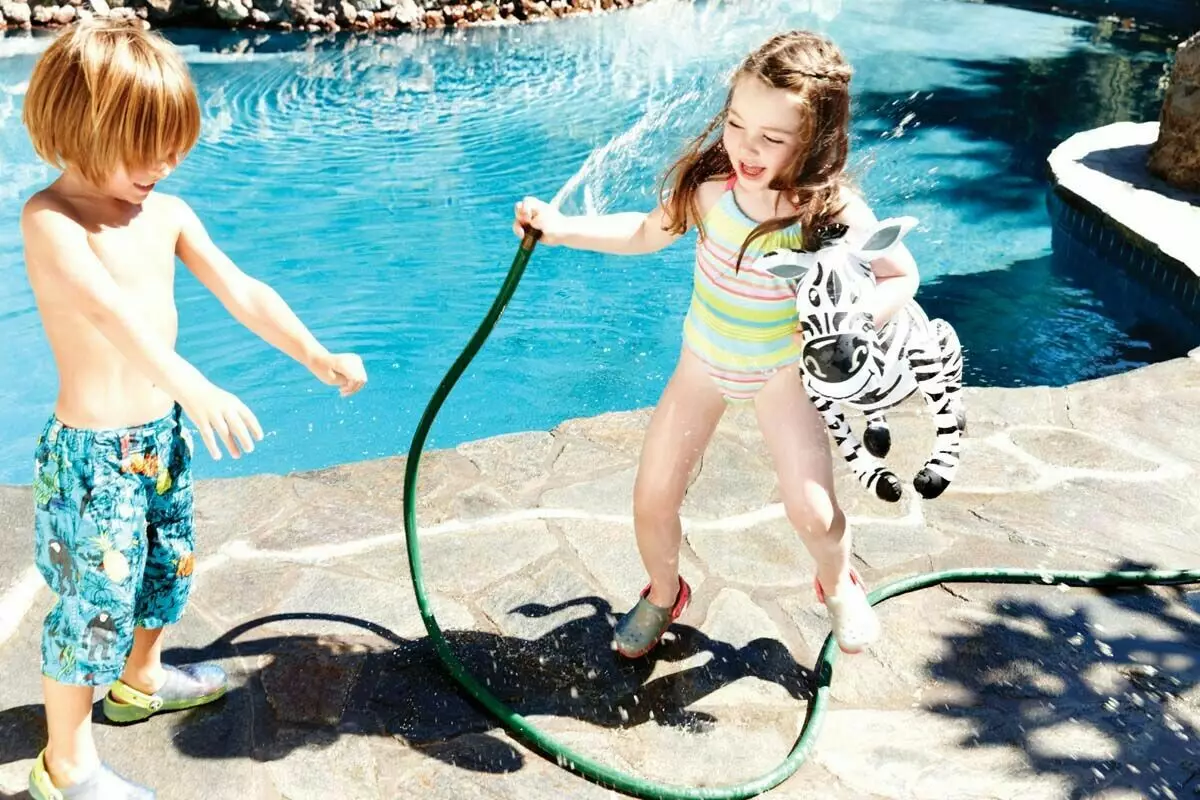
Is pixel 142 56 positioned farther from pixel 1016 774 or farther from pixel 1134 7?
pixel 1134 7

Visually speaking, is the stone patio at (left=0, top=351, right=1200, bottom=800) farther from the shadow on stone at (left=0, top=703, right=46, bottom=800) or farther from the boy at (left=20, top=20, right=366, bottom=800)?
the boy at (left=20, top=20, right=366, bottom=800)

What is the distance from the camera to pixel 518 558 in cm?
338

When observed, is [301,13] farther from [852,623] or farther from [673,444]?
[852,623]

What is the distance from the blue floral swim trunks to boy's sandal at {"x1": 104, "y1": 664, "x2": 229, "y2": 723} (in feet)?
1.22

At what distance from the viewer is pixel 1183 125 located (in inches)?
271

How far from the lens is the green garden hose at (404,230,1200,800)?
256 cm

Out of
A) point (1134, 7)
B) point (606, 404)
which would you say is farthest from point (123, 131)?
point (1134, 7)

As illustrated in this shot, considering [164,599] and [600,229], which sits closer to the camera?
[164,599]

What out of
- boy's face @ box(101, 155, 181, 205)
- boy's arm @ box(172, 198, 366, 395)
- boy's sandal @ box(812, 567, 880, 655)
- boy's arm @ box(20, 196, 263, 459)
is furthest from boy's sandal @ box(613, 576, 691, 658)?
boy's face @ box(101, 155, 181, 205)

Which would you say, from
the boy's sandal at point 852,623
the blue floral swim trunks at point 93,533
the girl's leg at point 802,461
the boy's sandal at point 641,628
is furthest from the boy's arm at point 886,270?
the blue floral swim trunks at point 93,533

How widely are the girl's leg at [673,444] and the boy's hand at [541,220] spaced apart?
0.43 meters

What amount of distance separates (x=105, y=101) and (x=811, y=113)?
54.6 inches

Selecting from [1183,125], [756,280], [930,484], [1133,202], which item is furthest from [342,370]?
[1183,125]

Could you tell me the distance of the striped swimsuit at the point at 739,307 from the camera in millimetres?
2500
